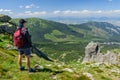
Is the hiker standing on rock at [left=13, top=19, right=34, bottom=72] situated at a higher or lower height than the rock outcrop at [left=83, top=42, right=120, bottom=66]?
higher

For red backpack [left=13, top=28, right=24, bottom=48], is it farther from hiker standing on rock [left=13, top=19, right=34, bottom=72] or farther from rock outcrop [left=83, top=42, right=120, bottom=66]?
rock outcrop [left=83, top=42, right=120, bottom=66]

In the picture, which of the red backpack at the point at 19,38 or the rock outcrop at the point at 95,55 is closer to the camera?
the red backpack at the point at 19,38

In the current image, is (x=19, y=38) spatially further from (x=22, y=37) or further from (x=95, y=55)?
(x=95, y=55)

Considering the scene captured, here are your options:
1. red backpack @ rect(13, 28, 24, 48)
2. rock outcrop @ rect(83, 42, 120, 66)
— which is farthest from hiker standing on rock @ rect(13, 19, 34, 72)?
rock outcrop @ rect(83, 42, 120, 66)

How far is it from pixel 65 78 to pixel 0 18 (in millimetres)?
59259

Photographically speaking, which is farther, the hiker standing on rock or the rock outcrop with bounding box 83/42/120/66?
the rock outcrop with bounding box 83/42/120/66

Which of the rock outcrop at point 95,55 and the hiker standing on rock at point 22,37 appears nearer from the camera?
the hiker standing on rock at point 22,37

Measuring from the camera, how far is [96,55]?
157 m

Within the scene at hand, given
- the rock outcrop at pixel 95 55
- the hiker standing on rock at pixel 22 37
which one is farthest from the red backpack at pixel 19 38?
the rock outcrop at pixel 95 55

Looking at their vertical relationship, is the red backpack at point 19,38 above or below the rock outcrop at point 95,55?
above

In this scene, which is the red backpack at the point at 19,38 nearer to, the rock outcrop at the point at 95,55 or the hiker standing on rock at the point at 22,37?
the hiker standing on rock at the point at 22,37

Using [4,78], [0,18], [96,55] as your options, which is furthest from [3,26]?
[96,55]

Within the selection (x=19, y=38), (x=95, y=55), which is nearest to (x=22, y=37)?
(x=19, y=38)

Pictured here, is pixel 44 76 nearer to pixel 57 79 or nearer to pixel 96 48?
pixel 57 79
